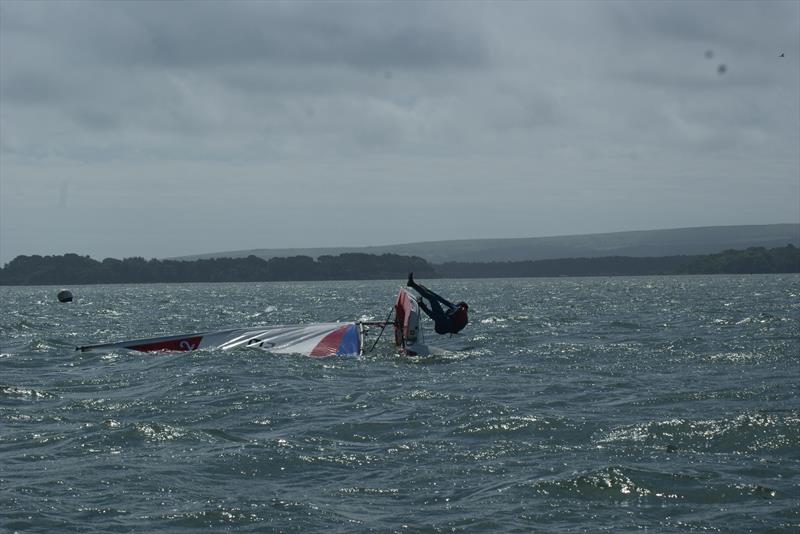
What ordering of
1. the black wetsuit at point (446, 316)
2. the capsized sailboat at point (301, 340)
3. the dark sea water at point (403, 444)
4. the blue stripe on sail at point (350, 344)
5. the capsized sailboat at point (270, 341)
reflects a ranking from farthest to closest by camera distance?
1. the black wetsuit at point (446, 316)
2. the capsized sailboat at point (270, 341)
3. the capsized sailboat at point (301, 340)
4. the blue stripe on sail at point (350, 344)
5. the dark sea water at point (403, 444)

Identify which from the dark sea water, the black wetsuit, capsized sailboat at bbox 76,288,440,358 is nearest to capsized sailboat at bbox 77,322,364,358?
capsized sailboat at bbox 76,288,440,358

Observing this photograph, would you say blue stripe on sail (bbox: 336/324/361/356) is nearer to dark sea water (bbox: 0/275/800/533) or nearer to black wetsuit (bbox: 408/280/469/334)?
dark sea water (bbox: 0/275/800/533)

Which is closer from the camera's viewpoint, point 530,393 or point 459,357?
point 530,393

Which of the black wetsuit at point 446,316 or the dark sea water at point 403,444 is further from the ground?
the black wetsuit at point 446,316

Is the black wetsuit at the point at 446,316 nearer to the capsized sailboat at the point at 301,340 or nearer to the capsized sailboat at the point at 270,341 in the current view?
the capsized sailboat at the point at 301,340

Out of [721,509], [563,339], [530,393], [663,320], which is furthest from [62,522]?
[663,320]

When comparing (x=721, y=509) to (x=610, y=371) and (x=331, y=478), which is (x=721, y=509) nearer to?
(x=331, y=478)

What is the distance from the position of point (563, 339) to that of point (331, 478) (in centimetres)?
2047

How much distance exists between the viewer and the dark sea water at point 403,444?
1049cm

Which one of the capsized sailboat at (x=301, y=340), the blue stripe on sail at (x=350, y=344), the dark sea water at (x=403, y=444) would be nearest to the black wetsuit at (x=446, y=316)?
the capsized sailboat at (x=301, y=340)

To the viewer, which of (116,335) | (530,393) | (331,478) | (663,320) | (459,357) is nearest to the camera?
(331,478)

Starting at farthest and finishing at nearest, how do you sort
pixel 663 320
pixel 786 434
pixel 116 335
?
pixel 663 320
pixel 116 335
pixel 786 434

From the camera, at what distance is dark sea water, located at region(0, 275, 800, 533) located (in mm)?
10492

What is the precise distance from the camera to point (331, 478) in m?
12.0
